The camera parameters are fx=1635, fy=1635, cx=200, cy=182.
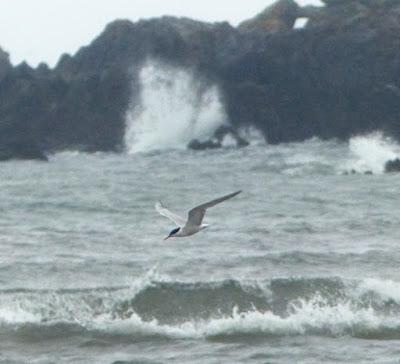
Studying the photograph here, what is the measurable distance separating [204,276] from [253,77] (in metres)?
39.7

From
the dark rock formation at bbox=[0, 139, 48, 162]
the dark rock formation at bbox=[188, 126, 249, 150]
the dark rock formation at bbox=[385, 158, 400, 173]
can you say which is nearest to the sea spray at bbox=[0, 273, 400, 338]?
the dark rock formation at bbox=[385, 158, 400, 173]

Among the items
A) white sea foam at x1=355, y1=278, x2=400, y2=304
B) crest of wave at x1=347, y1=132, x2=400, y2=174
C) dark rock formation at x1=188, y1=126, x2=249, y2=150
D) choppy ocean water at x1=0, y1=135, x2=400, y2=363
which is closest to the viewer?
choppy ocean water at x1=0, y1=135, x2=400, y2=363

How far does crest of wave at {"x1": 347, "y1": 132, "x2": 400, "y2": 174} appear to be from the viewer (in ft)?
102

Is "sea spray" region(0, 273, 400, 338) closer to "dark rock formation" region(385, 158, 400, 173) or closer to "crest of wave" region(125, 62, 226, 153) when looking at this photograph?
"dark rock formation" region(385, 158, 400, 173)

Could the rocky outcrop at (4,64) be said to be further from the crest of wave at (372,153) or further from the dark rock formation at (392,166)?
the dark rock formation at (392,166)

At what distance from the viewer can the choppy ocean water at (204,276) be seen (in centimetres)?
1277

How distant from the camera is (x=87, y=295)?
14.8 metres

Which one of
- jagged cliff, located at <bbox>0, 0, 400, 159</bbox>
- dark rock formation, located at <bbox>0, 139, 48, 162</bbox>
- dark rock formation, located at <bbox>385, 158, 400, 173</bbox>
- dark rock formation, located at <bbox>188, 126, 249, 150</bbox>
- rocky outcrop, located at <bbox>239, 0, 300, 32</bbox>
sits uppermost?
rocky outcrop, located at <bbox>239, 0, 300, 32</bbox>

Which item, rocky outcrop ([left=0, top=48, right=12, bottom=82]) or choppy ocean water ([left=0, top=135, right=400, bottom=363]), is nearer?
choppy ocean water ([left=0, top=135, right=400, bottom=363])

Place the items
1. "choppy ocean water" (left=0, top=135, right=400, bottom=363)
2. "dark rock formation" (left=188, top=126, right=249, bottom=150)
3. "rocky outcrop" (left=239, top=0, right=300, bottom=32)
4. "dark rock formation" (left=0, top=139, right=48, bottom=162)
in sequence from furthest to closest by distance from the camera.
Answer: "rocky outcrop" (left=239, top=0, right=300, bottom=32) → "dark rock formation" (left=188, top=126, right=249, bottom=150) → "dark rock formation" (left=0, top=139, right=48, bottom=162) → "choppy ocean water" (left=0, top=135, right=400, bottom=363)

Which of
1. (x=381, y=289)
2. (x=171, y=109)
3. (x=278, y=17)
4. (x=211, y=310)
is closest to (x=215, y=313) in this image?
(x=211, y=310)

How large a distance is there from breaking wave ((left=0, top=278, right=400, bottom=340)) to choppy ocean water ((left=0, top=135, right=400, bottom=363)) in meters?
0.02

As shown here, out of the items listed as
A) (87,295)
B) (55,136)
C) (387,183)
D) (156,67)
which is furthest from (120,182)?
(156,67)

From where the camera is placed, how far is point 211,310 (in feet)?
47.2
